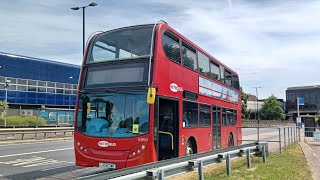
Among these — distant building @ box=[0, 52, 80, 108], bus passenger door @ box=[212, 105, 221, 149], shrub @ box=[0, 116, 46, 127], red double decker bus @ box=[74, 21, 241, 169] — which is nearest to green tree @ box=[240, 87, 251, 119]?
distant building @ box=[0, 52, 80, 108]

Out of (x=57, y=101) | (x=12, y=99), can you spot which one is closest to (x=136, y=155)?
(x=12, y=99)

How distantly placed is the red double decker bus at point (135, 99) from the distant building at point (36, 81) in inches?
2030

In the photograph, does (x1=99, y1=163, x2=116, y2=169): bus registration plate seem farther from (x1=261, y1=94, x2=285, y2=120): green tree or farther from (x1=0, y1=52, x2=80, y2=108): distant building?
(x1=261, y1=94, x2=285, y2=120): green tree

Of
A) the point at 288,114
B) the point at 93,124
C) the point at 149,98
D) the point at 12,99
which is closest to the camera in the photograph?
the point at 149,98

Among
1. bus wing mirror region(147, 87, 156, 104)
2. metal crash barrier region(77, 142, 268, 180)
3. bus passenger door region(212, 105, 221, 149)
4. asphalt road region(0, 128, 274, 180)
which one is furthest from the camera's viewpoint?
bus passenger door region(212, 105, 221, 149)

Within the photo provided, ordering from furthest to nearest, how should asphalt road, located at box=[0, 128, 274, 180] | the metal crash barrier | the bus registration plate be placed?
asphalt road, located at box=[0, 128, 274, 180] < the bus registration plate < the metal crash barrier

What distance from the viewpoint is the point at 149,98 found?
911cm

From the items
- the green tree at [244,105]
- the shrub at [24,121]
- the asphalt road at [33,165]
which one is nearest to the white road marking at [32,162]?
the asphalt road at [33,165]

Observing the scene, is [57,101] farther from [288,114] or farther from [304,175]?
[288,114]

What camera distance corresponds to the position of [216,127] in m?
14.8

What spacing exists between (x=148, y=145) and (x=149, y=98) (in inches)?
46.8

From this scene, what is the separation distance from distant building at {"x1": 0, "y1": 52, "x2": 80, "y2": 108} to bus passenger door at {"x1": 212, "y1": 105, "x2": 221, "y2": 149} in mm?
49455

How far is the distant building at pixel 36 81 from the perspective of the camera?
59688 millimetres

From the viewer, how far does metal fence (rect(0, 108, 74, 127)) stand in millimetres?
36497
